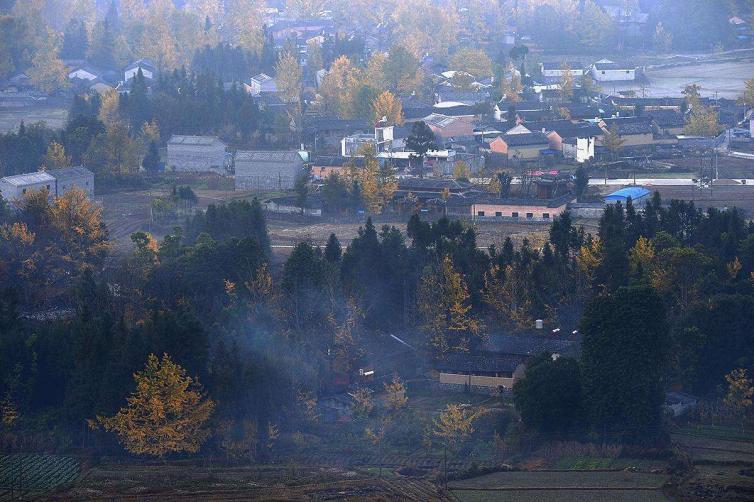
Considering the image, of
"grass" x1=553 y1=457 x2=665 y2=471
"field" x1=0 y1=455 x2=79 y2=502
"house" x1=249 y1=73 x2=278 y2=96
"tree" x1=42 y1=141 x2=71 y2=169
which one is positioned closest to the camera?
"field" x1=0 y1=455 x2=79 y2=502

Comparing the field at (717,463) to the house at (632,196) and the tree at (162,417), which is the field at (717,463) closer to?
the tree at (162,417)

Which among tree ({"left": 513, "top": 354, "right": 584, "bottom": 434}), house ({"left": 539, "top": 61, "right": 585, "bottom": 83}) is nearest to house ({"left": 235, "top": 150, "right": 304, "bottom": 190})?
tree ({"left": 513, "top": 354, "right": 584, "bottom": 434})

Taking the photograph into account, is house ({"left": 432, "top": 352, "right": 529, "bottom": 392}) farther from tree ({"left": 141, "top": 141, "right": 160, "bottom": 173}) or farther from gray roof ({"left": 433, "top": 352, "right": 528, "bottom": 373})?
tree ({"left": 141, "top": 141, "right": 160, "bottom": 173})

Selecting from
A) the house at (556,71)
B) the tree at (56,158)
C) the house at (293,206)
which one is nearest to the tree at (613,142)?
the house at (293,206)

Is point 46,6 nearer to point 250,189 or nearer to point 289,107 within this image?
point 289,107

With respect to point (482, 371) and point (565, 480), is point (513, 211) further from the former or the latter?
point (565, 480)
